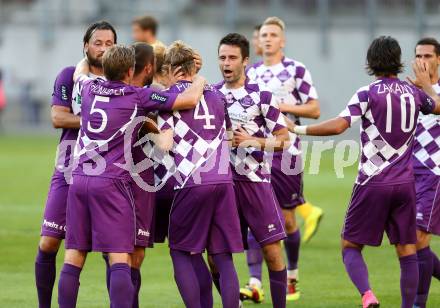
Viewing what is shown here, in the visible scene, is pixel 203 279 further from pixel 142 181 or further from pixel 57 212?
pixel 57 212

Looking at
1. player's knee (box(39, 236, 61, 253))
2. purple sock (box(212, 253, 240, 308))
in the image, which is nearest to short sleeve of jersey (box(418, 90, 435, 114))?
purple sock (box(212, 253, 240, 308))

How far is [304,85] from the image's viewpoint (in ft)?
Answer: 34.0

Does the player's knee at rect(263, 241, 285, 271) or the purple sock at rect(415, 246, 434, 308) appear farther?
the purple sock at rect(415, 246, 434, 308)

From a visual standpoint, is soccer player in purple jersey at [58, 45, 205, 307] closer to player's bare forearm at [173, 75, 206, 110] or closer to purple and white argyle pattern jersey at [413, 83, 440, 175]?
player's bare forearm at [173, 75, 206, 110]

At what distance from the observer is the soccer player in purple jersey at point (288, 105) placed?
10.1 m

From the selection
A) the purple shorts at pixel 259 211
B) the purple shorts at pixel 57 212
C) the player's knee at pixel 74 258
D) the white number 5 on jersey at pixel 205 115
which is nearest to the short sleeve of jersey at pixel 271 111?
the purple shorts at pixel 259 211

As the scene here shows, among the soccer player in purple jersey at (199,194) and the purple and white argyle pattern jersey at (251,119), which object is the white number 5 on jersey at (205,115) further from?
the purple and white argyle pattern jersey at (251,119)

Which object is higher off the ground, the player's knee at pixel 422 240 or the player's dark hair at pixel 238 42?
the player's dark hair at pixel 238 42

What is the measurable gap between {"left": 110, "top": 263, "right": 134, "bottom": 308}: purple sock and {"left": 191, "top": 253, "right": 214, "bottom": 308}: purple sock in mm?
737

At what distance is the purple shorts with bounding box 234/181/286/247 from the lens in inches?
325

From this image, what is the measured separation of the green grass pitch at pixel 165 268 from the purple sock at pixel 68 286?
159cm

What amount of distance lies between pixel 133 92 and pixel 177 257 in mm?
1338

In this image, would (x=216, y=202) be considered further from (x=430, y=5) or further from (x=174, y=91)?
(x=430, y=5)

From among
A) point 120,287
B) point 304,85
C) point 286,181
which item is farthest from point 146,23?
point 120,287
